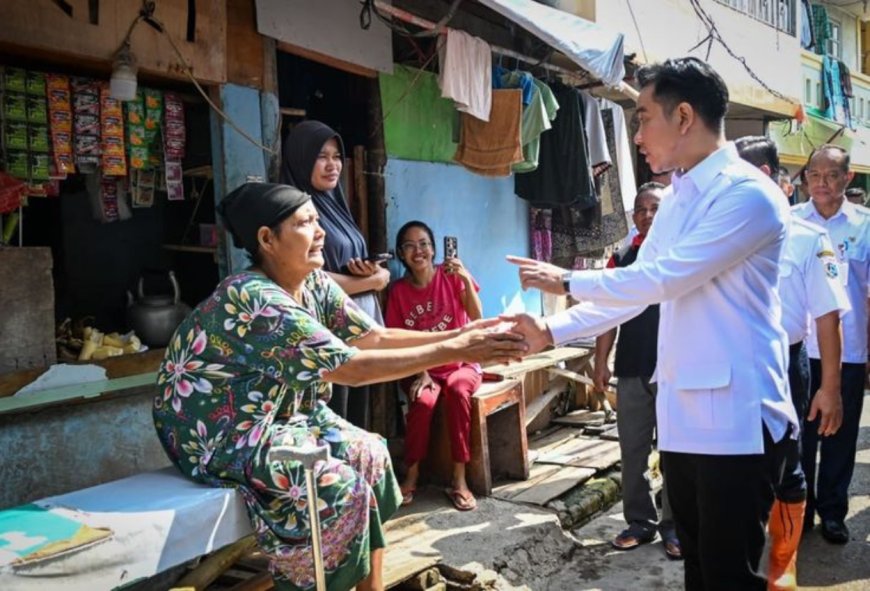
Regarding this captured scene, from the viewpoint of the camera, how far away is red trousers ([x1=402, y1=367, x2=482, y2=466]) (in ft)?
16.7

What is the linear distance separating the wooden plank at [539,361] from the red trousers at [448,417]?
1.36ft

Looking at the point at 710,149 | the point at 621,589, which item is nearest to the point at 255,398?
the point at 710,149

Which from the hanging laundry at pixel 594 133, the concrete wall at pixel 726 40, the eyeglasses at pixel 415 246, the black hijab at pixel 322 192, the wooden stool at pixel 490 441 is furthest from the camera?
the concrete wall at pixel 726 40

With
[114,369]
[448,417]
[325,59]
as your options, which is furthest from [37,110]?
[448,417]

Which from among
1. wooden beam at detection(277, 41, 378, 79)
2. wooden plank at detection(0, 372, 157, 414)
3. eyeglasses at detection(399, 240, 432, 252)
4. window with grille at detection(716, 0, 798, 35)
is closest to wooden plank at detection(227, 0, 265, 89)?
wooden beam at detection(277, 41, 378, 79)

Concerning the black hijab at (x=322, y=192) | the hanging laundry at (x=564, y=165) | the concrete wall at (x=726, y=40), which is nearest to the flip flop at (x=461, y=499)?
the black hijab at (x=322, y=192)

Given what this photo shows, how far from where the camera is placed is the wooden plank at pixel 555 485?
17.0ft

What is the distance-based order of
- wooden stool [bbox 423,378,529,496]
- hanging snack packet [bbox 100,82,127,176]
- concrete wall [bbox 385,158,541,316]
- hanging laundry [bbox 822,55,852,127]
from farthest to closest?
hanging laundry [bbox 822,55,852,127], concrete wall [bbox 385,158,541,316], wooden stool [bbox 423,378,529,496], hanging snack packet [bbox 100,82,127,176]

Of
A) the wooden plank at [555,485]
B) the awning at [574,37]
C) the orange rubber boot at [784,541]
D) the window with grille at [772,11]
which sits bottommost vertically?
the wooden plank at [555,485]

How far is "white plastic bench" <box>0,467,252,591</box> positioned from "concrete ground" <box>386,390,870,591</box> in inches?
46.1

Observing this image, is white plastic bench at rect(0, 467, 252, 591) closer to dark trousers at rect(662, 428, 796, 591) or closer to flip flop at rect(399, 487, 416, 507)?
dark trousers at rect(662, 428, 796, 591)

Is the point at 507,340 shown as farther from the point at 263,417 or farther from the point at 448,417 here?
the point at 448,417

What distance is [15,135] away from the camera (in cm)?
368

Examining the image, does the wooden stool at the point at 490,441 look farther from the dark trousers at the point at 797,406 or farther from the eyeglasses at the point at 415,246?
the dark trousers at the point at 797,406
